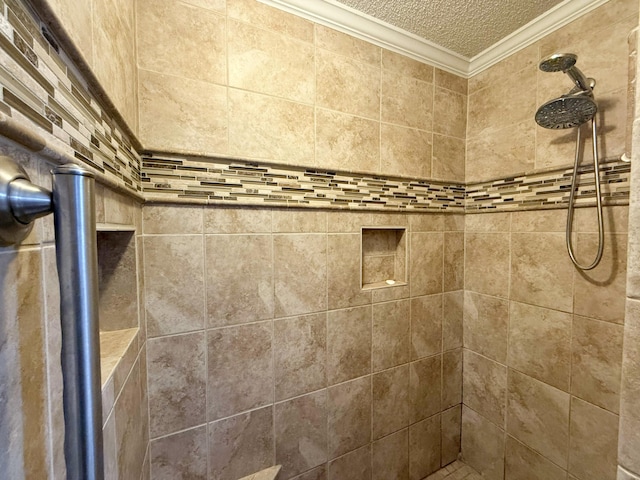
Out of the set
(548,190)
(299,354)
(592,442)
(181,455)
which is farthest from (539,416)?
(181,455)

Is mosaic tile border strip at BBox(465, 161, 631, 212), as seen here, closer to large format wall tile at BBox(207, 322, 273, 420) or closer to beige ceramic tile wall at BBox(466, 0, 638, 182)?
beige ceramic tile wall at BBox(466, 0, 638, 182)

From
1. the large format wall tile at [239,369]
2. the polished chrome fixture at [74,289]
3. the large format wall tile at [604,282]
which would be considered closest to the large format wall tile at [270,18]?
the polished chrome fixture at [74,289]

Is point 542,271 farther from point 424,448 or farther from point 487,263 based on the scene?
point 424,448

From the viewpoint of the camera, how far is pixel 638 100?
1.12ft

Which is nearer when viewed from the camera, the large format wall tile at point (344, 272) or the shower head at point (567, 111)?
the shower head at point (567, 111)

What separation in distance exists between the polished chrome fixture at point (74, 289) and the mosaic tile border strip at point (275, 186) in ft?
2.45

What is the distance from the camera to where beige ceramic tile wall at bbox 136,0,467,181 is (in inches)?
33.7

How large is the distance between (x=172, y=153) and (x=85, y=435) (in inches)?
35.0

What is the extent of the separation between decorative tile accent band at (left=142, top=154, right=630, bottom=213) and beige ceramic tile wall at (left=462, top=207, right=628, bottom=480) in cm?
9

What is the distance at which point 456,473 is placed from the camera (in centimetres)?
144

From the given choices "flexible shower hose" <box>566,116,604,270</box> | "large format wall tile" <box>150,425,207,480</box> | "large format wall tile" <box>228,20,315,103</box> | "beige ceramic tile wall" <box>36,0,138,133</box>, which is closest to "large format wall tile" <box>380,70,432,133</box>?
"large format wall tile" <box>228,20,315,103</box>

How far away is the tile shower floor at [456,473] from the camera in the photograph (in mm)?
1410

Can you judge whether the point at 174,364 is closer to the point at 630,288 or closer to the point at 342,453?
the point at 342,453

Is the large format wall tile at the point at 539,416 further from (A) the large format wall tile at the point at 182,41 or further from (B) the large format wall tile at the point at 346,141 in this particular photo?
(A) the large format wall tile at the point at 182,41
